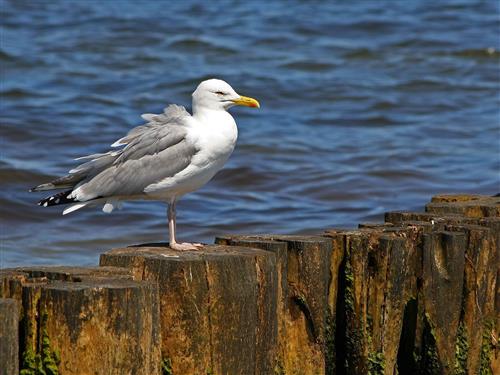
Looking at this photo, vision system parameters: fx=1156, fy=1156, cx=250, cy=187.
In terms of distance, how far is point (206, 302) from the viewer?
17.2 feet

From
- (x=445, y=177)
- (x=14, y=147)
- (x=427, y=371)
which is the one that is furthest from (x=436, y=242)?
(x=14, y=147)

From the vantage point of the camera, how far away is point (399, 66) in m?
21.7

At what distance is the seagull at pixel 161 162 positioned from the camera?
21.1ft

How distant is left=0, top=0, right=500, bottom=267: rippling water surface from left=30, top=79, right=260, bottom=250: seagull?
3671 millimetres

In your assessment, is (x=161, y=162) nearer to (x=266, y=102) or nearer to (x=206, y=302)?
(x=206, y=302)

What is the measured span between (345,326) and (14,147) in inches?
377

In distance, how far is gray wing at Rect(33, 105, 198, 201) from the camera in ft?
21.1

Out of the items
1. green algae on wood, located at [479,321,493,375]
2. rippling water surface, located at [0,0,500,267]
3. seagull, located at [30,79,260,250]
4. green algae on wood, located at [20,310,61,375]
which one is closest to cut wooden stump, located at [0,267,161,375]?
green algae on wood, located at [20,310,61,375]

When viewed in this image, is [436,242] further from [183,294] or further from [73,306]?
[73,306]

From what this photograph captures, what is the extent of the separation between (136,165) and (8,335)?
2.21m

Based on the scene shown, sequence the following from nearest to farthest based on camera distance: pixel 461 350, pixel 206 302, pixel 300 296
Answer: pixel 206 302
pixel 300 296
pixel 461 350

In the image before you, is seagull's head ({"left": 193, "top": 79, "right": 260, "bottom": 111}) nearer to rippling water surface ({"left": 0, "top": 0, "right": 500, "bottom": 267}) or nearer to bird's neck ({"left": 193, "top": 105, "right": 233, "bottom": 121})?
bird's neck ({"left": 193, "top": 105, "right": 233, "bottom": 121})

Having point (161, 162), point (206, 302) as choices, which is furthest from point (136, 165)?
point (206, 302)

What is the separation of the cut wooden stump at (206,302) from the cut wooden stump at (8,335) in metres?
0.91
